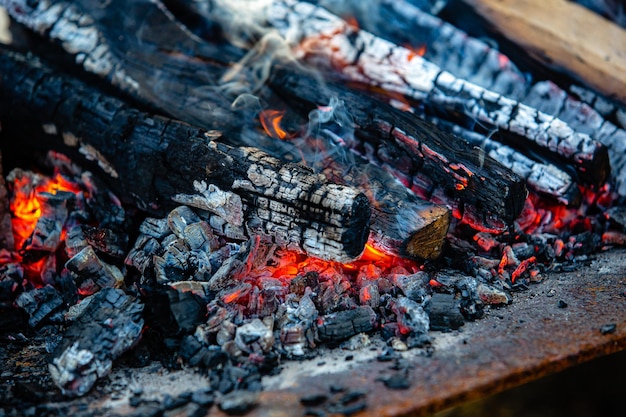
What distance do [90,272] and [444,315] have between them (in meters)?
1.96

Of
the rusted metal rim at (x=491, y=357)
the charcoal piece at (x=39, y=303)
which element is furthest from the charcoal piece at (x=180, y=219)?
the rusted metal rim at (x=491, y=357)

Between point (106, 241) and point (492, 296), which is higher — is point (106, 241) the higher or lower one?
the lower one

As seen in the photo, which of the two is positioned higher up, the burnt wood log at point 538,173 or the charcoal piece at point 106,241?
the burnt wood log at point 538,173

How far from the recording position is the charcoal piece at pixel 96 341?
2336 mm

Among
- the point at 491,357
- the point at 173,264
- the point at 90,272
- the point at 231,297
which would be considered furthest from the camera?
the point at 90,272

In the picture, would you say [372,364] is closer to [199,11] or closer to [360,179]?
[360,179]

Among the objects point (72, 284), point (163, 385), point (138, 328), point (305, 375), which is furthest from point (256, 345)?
point (72, 284)

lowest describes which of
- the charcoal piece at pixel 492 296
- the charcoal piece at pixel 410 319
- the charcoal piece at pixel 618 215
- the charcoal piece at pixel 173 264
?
the charcoal piece at pixel 173 264

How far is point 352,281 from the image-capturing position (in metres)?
2.96

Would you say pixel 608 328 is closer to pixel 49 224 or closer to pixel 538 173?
pixel 538 173

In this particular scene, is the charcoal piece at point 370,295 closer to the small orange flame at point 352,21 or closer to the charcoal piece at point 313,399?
the charcoal piece at point 313,399

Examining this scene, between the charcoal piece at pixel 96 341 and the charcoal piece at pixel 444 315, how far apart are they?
141cm

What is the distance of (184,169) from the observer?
3.04 metres

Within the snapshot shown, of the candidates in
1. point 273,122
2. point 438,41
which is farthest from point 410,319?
point 438,41
